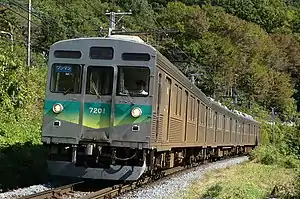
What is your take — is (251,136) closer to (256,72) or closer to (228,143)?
(228,143)

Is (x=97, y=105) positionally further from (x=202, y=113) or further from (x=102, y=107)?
(x=202, y=113)

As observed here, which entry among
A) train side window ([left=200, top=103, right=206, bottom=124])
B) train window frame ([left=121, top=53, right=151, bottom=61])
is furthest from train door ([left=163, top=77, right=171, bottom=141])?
train side window ([left=200, top=103, right=206, bottom=124])

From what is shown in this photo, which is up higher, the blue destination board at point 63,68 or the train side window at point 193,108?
the blue destination board at point 63,68

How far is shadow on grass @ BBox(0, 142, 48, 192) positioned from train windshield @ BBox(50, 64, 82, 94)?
7.93ft

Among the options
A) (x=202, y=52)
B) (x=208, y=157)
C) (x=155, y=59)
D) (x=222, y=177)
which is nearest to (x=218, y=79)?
(x=202, y=52)

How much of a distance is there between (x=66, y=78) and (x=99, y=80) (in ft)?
2.16

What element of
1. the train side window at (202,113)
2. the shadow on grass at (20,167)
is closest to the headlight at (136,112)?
the shadow on grass at (20,167)

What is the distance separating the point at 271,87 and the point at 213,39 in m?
11.8

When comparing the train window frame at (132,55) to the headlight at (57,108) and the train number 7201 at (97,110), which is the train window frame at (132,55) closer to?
the train number 7201 at (97,110)

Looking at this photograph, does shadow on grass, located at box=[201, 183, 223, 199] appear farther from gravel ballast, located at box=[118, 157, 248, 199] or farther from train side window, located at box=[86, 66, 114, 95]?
train side window, located at box=[86, 66, 114, 95]

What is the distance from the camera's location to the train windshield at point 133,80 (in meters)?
11.0

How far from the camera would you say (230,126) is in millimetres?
28703

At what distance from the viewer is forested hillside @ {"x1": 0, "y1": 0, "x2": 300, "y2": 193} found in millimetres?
43812

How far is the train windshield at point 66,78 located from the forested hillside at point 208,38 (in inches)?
900
